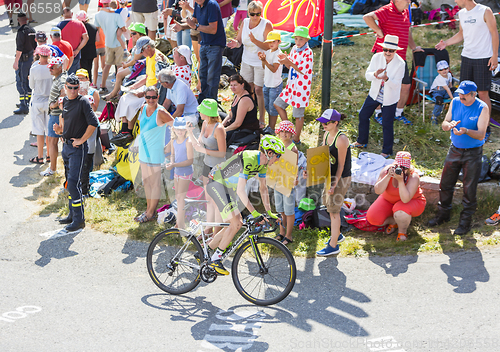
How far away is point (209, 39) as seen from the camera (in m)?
8.98

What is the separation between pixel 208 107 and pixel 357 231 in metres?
2.95

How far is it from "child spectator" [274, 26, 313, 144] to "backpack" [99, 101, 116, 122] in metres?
3.58

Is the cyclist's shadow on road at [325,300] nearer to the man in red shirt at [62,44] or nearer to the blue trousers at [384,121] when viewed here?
the blue trousers at [384,121]

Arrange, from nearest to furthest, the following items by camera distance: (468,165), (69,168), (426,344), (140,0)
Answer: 1. (426,344)
2. (468,165)
3. (69,168)
4. (140,0)

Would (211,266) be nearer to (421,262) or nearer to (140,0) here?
(421,262)

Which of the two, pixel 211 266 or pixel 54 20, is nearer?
pixel 211 266

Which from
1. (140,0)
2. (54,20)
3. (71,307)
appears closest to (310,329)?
(71,307)

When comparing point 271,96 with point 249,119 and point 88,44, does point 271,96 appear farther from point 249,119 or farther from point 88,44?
point 88,44

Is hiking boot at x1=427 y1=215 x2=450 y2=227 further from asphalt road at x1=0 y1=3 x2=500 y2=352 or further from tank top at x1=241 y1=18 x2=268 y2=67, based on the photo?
tank top at x1=241 y1=18 x2=268 y2=67

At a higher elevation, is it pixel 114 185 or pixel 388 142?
pixel 388 142

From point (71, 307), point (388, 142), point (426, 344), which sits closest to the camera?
point (426, 344)

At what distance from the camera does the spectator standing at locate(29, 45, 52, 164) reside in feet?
30.0

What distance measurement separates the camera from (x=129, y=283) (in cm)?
638

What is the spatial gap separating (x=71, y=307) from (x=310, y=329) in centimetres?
278
